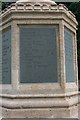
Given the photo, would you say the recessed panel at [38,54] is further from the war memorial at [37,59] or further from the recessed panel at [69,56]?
the recessed panel at [69,56]

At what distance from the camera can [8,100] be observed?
7.38 metres

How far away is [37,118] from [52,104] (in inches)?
18.7

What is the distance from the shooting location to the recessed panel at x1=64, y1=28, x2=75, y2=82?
26.1 feet

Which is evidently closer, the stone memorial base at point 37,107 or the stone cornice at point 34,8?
the stone memorial base at point 37,107

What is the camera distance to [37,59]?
7.49 meters

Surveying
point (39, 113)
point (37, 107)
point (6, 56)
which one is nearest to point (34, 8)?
point (6, 56)

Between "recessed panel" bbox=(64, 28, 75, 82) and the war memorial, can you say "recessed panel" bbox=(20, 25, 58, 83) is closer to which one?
the war memorial

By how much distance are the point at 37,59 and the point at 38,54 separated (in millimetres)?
126

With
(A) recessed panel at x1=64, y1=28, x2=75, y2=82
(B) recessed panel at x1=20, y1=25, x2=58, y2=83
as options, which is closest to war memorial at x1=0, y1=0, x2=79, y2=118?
(B) recessed panel at x1=20, y1=25, x2=58, y2=83

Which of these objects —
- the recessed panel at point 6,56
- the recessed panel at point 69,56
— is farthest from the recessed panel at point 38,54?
the recessed panel at point 69,56

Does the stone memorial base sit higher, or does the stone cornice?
the stone cornice

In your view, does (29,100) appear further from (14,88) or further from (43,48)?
(43,48)

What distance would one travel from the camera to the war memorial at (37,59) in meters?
7.28

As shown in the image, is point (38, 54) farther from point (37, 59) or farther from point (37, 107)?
point (37, 107)
